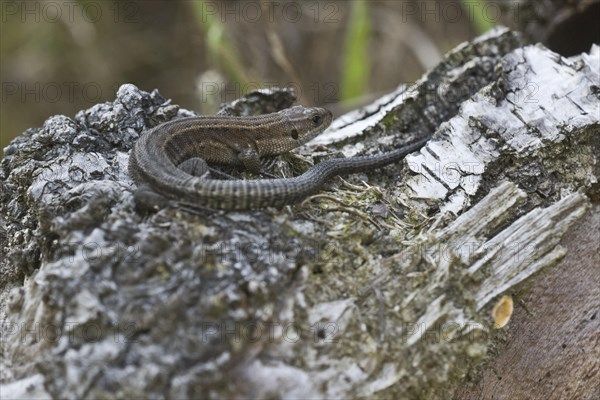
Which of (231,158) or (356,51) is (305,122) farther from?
(356,51)

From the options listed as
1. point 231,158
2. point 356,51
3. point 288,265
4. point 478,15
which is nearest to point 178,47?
point 356,51

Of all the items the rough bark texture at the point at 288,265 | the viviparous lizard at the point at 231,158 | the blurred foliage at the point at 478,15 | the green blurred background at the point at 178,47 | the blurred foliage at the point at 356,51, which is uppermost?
the green blurred background at the point at 178,47

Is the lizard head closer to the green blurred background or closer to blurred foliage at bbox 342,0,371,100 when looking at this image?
blurred foliage at bbox 342,0,371,100

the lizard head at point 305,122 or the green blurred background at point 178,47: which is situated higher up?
the green blurred background at point 178,47

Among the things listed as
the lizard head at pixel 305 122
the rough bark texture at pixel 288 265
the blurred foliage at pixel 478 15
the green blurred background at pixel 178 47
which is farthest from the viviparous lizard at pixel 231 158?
the green blurred background at pixel 178 47

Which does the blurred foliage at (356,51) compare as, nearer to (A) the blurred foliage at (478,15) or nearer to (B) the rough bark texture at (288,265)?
(A) the blurred foliage at (478,15)

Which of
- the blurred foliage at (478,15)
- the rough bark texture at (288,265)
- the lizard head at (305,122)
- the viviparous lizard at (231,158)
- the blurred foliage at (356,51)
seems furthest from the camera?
the blurred foliage at (356,51)

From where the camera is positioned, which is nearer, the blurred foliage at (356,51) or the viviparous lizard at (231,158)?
the viviparous lizard at (231,158)
